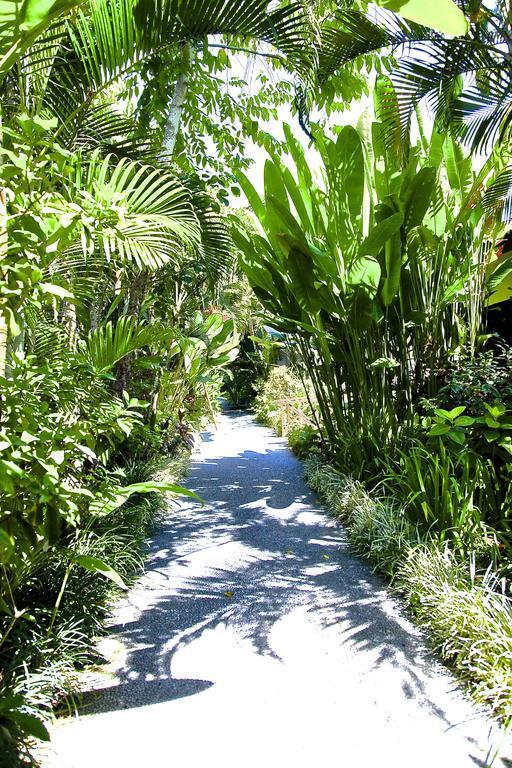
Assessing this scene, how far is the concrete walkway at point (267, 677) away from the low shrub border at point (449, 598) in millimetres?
106

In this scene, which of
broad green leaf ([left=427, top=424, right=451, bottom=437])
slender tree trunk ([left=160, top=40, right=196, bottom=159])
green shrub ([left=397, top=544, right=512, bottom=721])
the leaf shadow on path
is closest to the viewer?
green shrub ([left=397, top=544, right=512, bottom=721])

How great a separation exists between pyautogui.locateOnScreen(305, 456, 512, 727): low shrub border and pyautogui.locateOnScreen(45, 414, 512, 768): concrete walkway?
0.35 ft

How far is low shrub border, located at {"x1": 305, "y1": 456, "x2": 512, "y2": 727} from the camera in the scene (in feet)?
6.81

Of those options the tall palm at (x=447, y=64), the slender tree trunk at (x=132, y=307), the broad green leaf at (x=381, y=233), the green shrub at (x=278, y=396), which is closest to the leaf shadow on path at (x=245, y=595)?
the slender tree trunk at (x=132, y=307)

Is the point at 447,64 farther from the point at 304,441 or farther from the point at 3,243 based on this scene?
the point at 304,441

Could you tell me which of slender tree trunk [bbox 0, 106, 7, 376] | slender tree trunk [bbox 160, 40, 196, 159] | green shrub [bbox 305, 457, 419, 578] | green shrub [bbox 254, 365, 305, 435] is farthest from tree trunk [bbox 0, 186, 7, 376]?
green shrub [bbox 254, 365, 305, 435]

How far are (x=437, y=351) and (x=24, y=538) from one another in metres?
4.02

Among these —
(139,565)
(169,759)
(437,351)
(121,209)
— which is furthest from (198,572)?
(437,351)

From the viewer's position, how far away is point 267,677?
2.26 meters

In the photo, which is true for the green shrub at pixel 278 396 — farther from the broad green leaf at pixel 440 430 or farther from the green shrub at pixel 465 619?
the green shrub at pixel 465 619

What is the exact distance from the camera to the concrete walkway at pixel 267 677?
181 cm

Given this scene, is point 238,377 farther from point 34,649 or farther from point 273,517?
point 34,649

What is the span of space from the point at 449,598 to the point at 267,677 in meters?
1.00

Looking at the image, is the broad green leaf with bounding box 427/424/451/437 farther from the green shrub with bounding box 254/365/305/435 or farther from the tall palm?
the green shrub with bounding box 254/365/305/435
